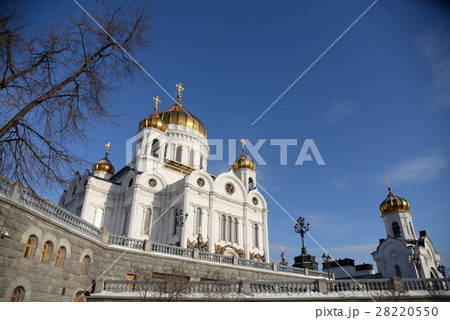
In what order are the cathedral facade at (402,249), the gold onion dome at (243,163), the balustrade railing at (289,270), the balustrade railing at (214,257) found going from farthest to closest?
the gold onion dome at (243,163)
the cathedral facade at (402,249)
the balustrade railing at (289,270)
the balustrade railing at (214,257)

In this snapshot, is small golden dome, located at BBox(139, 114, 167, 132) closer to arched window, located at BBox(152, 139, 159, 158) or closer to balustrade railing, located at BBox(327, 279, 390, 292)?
arched window, located at BBox(152, 139, 159, 158)

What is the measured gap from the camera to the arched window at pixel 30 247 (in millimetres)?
10219

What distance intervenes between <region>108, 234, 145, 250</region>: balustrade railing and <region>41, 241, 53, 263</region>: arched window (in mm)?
3998

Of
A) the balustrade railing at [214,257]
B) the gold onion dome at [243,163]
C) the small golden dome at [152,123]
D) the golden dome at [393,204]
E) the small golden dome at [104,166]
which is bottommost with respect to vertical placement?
the balustrade railing at [214,257]

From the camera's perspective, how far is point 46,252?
1113 cm

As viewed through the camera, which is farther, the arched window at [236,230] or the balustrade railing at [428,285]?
the arched window at [236,230]

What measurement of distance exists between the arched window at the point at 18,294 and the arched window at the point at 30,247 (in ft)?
3.31

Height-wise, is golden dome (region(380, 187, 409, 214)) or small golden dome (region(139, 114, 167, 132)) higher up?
small golden dome (region(139, 114, 167, 132))

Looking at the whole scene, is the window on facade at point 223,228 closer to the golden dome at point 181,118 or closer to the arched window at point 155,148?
the arched window at point 155,148

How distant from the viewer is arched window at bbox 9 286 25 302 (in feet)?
31.3

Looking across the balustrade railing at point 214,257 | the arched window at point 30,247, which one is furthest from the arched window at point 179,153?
the arched window at point 30,247

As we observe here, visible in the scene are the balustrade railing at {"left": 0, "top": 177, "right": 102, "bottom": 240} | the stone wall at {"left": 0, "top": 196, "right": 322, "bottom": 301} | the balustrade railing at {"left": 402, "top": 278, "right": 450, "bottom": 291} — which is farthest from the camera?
the balustrade railing at {"left": 402, "top": 278, "right": 450, "bottom": 291}

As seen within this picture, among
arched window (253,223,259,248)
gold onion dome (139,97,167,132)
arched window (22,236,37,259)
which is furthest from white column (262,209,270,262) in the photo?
arched window (22,236,37,259)
